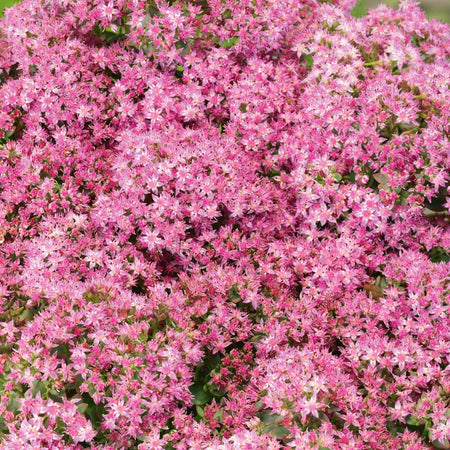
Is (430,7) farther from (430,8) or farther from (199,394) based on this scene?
(199,394)

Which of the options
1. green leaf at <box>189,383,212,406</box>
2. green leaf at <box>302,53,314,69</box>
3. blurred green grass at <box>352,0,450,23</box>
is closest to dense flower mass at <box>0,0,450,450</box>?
green leaf at <box>189,383,212,406</box>

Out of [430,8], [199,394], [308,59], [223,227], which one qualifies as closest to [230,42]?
[308,59]

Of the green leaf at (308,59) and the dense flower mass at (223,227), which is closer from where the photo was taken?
the dense flower mass at (223,227)

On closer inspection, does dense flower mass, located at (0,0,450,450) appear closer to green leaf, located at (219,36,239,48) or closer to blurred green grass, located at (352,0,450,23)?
green leaf, located at (219,36,239,48)

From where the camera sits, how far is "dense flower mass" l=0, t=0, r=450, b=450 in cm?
273

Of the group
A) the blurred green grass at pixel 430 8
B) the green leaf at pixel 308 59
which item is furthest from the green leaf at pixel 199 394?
the blurred green grass at pixel 430 8

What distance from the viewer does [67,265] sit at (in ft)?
10.4

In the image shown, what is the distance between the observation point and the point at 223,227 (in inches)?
131

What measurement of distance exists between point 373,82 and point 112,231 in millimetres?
1576

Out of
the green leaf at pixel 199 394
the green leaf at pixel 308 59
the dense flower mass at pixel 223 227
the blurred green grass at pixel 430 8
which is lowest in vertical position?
the green leaf at pixel 199 394

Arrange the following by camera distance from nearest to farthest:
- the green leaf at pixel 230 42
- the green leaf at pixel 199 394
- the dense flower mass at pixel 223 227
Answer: the dense flower mass at pixel 223 227 < the green leaf at pixel 199 394 < the green leaf at pixel 230 42

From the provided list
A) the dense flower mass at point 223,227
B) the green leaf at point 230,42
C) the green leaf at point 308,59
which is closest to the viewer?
the dense flower mass at point 223,227

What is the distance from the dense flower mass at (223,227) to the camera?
273 centimetres

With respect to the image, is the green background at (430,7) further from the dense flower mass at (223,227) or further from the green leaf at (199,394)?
the green leaf at (199,394)
